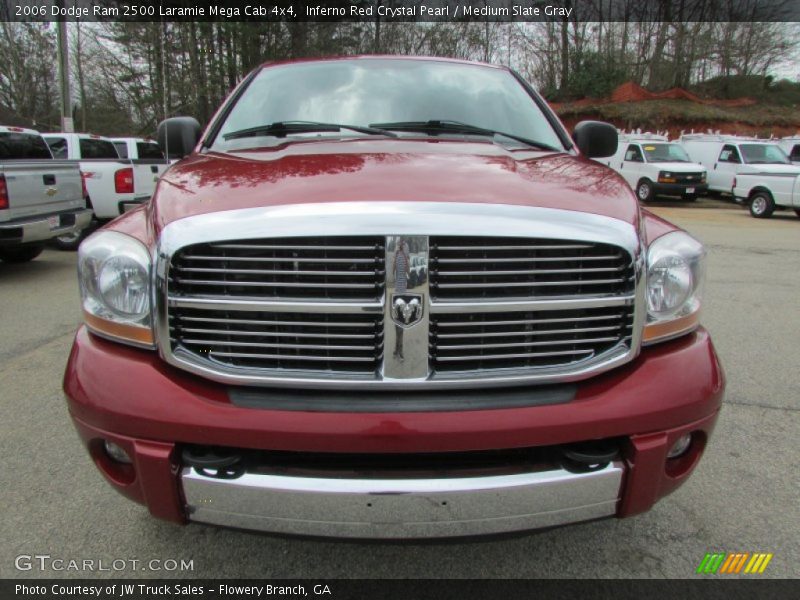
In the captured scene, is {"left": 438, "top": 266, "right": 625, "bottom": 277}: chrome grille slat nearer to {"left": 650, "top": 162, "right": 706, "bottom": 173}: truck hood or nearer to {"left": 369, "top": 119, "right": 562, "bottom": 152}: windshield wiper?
{"left": 369, "top": 119, "right": 562, "bottom": 152}: windshield wiper

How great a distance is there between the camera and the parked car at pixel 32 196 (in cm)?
659

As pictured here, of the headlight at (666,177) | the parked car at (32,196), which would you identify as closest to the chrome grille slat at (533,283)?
the parked car at (32,196)

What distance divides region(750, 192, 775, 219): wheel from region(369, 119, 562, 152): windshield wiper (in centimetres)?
1581

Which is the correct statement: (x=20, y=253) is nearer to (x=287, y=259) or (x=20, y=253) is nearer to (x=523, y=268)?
(x=287, y=259)

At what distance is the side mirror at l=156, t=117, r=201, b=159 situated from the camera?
319 cm

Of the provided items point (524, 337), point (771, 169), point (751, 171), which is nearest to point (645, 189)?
point (751, 171)

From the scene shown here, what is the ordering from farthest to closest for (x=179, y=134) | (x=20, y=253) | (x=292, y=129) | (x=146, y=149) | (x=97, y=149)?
1. (x=146, y=149)
2. (x=97, y=149)
3. (x=20, y=253)
4. (x=179, y=134)
5. (x=292, y=129)

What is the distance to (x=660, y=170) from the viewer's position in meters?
18.9

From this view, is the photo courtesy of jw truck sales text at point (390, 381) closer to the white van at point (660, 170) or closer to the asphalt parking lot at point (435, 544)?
the asphalt parking lot at point (435, 544)

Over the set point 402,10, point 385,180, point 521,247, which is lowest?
point 521,247

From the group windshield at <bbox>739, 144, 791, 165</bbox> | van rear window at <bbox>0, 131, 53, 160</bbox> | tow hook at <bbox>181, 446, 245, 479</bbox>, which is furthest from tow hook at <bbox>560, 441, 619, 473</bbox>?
windshield at <bbox>739, 144, 791, 165</bbox>

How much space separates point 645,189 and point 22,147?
17889 mm

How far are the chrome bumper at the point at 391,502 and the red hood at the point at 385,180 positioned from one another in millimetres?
762

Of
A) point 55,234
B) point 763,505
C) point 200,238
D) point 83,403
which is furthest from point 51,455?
point 55,234
